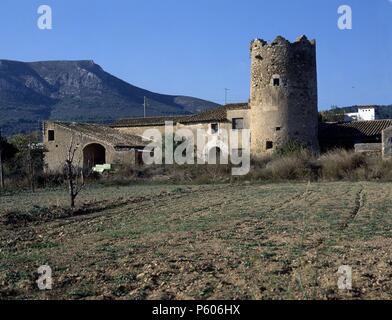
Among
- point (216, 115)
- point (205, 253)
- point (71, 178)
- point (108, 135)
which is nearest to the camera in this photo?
point (205, 253)

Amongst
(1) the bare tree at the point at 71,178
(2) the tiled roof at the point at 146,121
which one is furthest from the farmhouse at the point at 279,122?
(1) the bare tree at the point at 71,178

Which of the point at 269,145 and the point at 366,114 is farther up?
the point at 366,114

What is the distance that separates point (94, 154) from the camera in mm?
44219

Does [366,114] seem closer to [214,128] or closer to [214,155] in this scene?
[214,128]

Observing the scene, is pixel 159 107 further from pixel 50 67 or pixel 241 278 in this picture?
pixel 241 278

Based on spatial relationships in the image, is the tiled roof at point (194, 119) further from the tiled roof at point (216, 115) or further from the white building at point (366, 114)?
the white building at point (366, 114)

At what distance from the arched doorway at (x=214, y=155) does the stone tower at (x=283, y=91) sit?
3064 mm

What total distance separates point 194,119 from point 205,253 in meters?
35.2

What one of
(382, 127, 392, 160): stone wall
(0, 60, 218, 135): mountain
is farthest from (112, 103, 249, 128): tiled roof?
(0, 60, 218, 135): mountain

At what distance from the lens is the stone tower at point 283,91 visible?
36.6 m

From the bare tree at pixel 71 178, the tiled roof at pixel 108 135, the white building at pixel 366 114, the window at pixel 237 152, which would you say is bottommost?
the bare tree at pixel 71 178

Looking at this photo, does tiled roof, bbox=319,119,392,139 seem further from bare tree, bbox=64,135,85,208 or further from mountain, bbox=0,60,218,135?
mountain, bbox=0,60,218,135

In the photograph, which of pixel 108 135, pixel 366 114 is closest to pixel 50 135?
pixel 108 135

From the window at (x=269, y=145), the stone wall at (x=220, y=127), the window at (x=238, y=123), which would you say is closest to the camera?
the window at (x=269, y=145)
